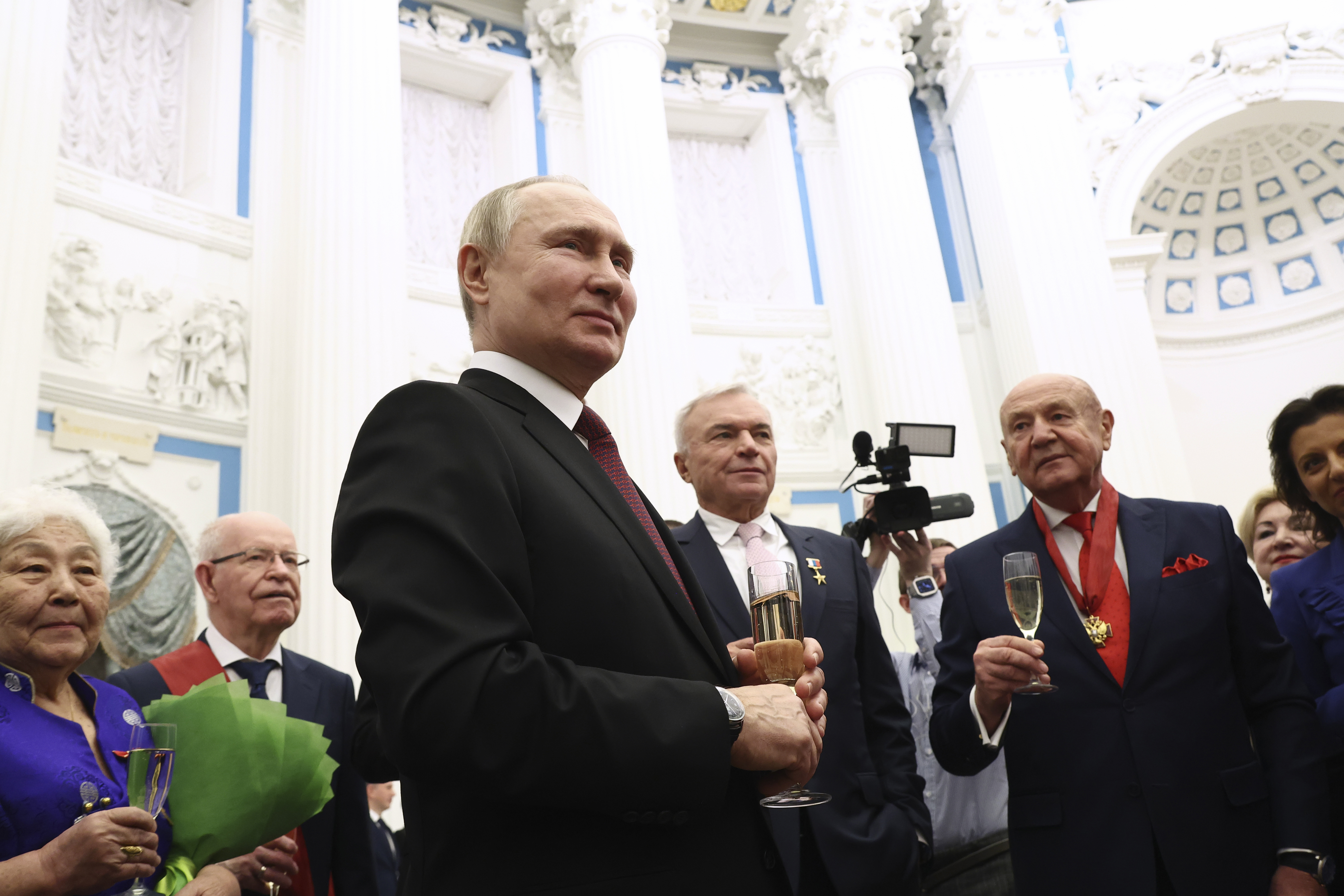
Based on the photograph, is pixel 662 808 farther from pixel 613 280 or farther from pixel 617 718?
pixel 613 280

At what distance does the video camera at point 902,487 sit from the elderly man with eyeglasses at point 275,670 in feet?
6.16

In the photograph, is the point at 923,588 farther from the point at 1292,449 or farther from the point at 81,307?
the point at 81,307

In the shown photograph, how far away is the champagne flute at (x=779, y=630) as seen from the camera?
1.59 meters

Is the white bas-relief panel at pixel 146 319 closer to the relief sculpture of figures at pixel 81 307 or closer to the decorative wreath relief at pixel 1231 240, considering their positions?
the relief sculpture of figures at pixel 81 307

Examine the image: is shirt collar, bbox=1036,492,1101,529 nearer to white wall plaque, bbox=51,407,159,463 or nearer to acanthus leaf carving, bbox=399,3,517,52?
white wall plaque, bbox=51,407,159,463

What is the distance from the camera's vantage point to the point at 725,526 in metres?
3.21

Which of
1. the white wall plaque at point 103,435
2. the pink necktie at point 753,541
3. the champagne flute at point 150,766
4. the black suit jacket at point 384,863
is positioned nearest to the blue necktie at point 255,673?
the champagne flute at point 150,766

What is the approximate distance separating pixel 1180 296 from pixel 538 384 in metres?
12.3

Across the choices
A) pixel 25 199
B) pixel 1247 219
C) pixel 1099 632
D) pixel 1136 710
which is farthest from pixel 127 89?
pixel 1247 219

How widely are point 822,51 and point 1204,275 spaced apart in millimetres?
5019

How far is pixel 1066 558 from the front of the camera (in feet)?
9.20

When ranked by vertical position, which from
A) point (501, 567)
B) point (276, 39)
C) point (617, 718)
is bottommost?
point (617, 718)

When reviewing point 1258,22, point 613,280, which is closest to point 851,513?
point 1258,22

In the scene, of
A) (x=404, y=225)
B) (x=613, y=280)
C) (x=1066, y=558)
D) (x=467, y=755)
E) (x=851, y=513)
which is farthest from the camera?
(x=851, y=513)
